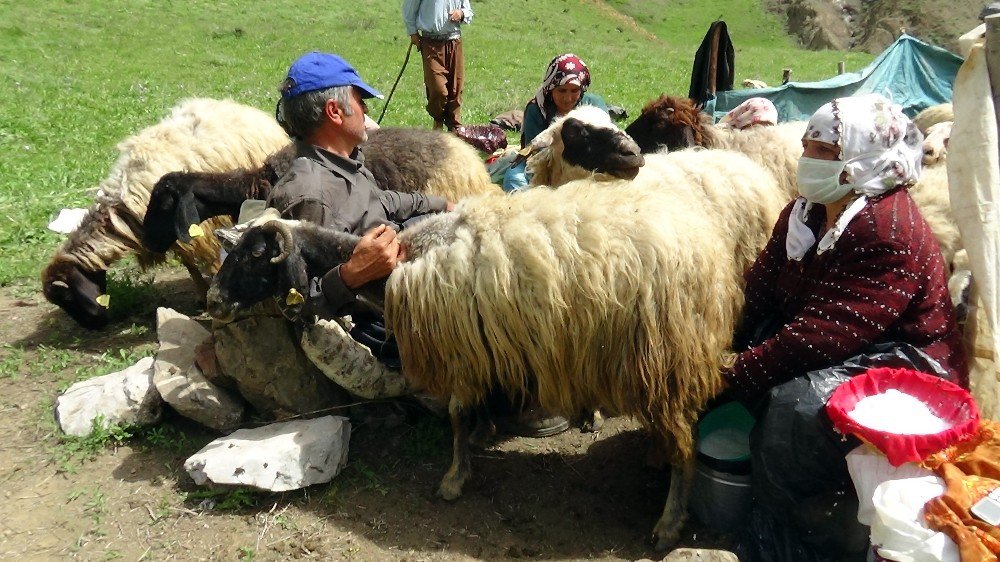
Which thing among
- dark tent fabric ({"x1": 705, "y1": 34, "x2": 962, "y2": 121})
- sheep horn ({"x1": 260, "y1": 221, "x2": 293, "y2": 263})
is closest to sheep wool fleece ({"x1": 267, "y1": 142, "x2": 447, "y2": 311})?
sheep horn ({"x1": 260, "y1": 221, "x2": 293, "y2": 263})

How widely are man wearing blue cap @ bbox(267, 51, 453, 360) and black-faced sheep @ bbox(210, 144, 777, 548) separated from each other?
269 millimetres

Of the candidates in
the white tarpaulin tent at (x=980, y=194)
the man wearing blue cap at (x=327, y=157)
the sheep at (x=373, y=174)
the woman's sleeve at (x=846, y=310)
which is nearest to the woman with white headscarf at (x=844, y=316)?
the woman's sleeve at (x=846, y=310)

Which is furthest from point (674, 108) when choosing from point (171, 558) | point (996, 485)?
point (171, 558)

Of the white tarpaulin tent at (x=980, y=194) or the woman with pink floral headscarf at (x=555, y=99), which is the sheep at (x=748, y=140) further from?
the white tarpaulin tent at (x=980, y=194)

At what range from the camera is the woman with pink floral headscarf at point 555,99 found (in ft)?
20.9

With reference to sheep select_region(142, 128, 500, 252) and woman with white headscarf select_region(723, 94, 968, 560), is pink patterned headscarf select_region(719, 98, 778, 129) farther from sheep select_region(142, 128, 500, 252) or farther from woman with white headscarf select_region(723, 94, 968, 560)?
woman with white headscarf select_region(723, 94, 968, 560)

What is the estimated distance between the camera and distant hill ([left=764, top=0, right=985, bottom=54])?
38.9 meters

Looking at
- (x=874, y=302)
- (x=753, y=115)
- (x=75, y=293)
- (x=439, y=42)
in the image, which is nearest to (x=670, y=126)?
(x=753, y=115)

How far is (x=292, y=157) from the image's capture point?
5086 mm

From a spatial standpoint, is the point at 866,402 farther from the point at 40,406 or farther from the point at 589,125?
the point at 40,406

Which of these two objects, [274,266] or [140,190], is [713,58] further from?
[274,266]

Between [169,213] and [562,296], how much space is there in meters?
3.17

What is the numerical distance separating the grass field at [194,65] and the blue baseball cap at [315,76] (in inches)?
142

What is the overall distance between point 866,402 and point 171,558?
301 centimetres
